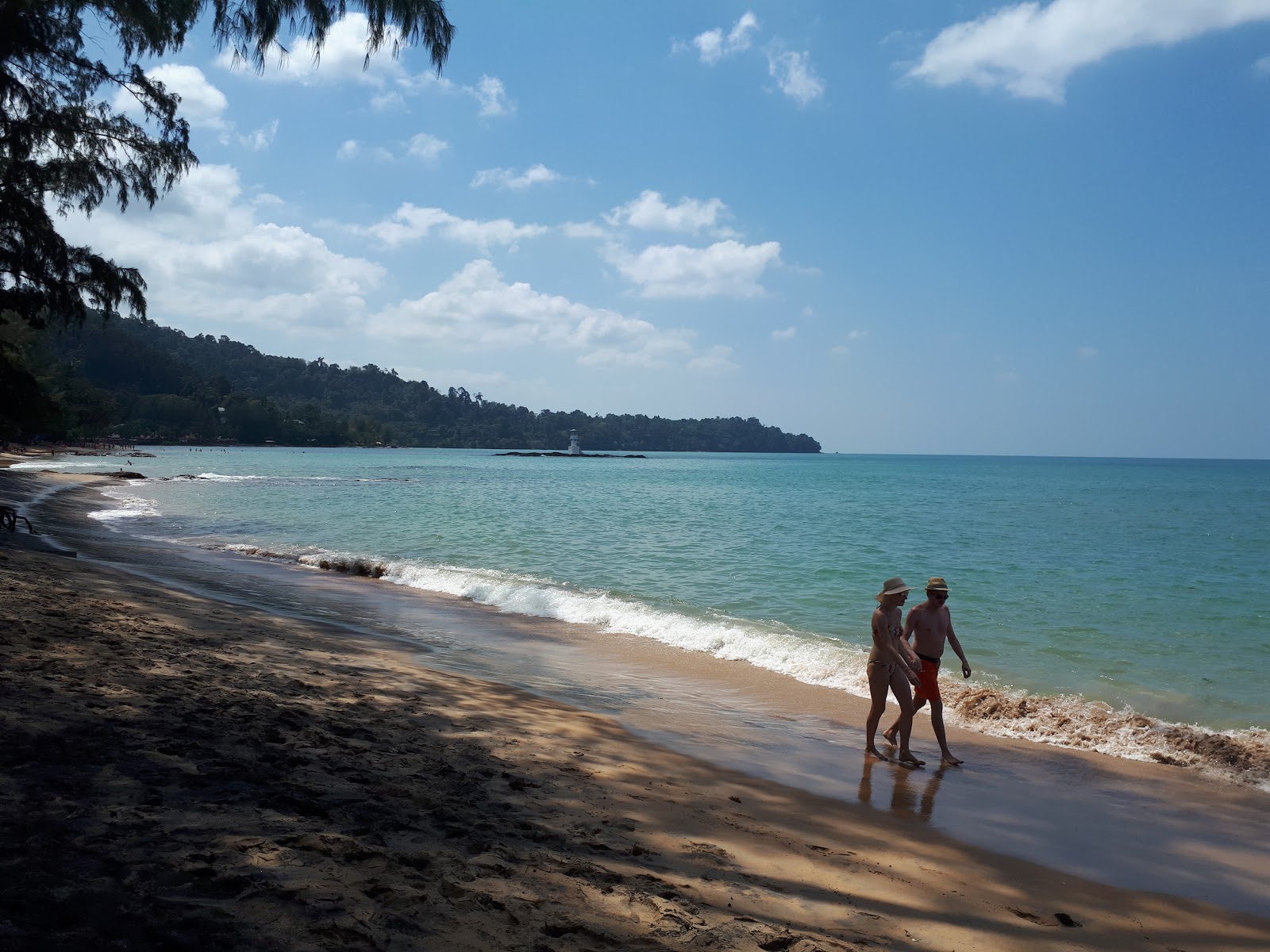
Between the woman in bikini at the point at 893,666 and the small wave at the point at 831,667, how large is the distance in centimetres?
195

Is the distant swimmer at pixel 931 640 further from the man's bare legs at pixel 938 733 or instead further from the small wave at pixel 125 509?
the small wave at pixel 125 509

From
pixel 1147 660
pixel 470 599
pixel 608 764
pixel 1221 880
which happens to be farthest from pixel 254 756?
pixel 1147 660

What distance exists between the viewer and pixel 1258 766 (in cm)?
740

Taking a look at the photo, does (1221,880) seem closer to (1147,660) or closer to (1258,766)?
(1258,766)

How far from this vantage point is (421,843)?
3867 mm

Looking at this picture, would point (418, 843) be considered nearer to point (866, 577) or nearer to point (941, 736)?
point (941, 736)

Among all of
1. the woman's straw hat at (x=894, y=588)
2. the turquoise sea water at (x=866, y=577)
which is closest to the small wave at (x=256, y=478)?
the turquoise sea water at (x=866, y=577)

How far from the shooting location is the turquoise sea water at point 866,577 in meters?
9.61

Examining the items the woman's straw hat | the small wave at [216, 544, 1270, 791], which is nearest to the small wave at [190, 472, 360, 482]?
the small wave at [216, 544, 1270, 791]

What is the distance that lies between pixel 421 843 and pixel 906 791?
4.12m

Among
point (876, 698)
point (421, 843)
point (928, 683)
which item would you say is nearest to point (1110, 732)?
point (928, 683)

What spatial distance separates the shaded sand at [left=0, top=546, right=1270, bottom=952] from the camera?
3.02 metres

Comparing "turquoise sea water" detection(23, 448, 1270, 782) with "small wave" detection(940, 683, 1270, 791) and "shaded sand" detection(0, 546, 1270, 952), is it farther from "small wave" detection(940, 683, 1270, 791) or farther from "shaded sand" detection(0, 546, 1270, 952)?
"shaded sand" detection(0, 546, 1270, 952)

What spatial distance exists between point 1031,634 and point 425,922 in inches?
492
